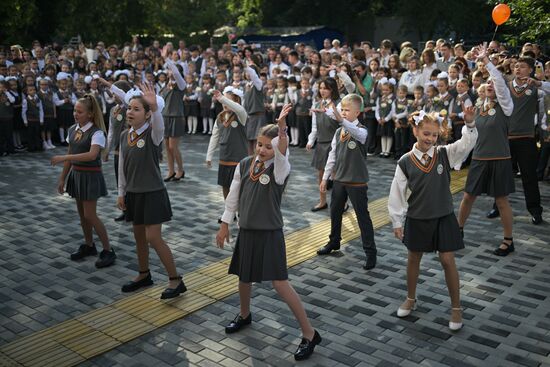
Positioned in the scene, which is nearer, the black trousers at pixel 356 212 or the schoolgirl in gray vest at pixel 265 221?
the schoolgirl in gray vest at pixel 265 221

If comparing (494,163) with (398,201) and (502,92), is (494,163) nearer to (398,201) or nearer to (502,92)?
(502,92)

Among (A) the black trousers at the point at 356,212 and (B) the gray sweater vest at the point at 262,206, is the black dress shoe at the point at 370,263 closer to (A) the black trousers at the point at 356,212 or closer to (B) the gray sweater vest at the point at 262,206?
(A) the black trousers at the point at 356,212

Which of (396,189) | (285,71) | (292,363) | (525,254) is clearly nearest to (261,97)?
(285,71)

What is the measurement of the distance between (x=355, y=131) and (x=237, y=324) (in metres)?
2.48

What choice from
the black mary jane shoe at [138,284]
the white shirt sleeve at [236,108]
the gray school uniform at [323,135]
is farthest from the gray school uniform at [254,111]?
the black mary jane shoe at [138,284]

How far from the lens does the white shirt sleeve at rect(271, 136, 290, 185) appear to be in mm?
4918

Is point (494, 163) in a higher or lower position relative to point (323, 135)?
lower

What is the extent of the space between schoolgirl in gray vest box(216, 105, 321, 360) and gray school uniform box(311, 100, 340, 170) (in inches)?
148

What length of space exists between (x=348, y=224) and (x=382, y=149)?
5.11 m

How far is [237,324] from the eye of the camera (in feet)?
17.4

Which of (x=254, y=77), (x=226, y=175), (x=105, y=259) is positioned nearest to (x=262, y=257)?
(x=105, y=259)

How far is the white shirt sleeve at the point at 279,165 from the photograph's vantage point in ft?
16.1

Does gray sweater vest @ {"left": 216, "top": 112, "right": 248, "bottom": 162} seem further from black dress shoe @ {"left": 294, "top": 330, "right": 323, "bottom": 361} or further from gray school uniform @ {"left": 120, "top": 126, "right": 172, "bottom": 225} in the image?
black dress shoe @ {"left": 294, "top": 330, "right": 323, "bottom": 361}

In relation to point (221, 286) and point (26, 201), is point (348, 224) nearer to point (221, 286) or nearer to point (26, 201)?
point (221, 286)
